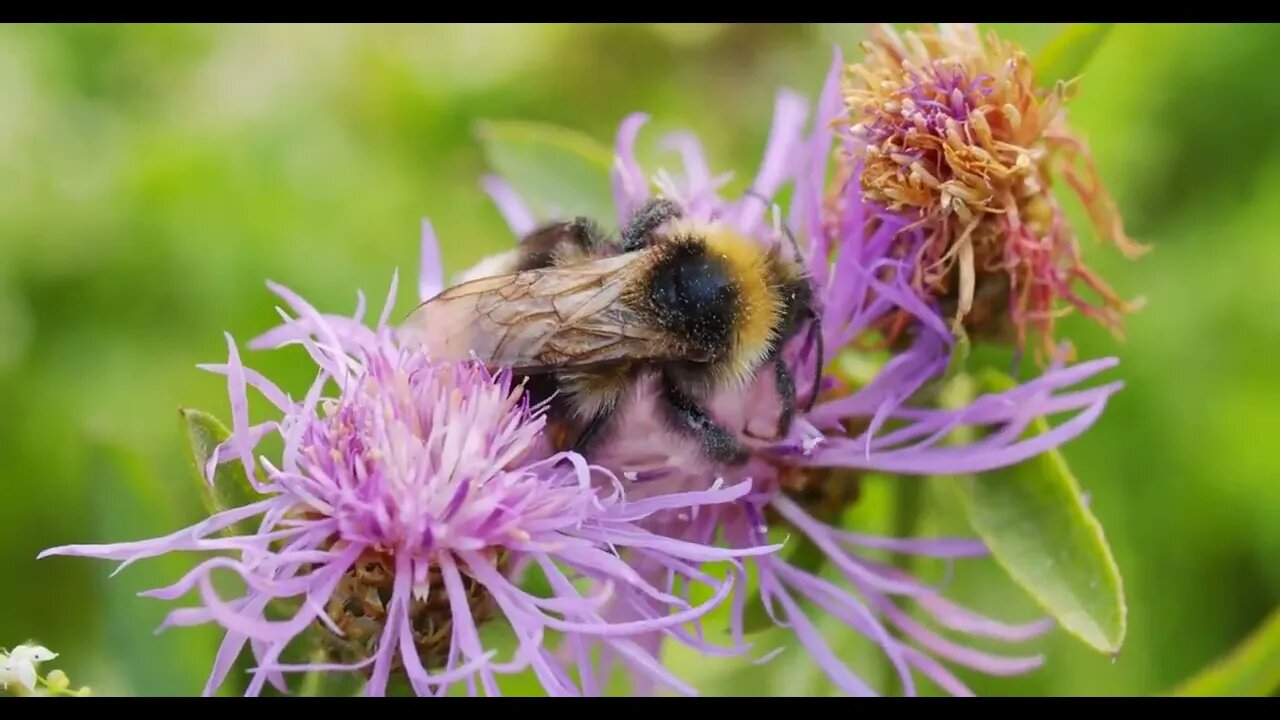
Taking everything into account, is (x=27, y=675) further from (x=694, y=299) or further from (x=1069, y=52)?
(x=1069, y=52)

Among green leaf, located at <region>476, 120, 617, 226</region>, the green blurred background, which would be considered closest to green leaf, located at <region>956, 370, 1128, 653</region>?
the green blurred background

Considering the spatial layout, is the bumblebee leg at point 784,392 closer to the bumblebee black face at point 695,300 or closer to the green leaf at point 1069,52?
the bumblebee black face at point 695,300

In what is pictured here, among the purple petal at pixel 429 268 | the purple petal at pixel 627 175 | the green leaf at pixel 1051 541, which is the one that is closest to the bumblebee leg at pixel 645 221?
the purple petal at pixel 627 175

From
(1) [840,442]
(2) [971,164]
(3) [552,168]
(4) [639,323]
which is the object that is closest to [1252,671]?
(1) [840,442]

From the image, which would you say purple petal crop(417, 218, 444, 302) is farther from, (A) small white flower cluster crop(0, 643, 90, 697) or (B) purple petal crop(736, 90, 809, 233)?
(A) small white flower cluster crop(0, 643, 90, 697)

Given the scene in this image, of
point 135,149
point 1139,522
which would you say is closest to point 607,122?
point 135,149

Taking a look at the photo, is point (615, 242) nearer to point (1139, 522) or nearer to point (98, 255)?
point (1139, 522)
